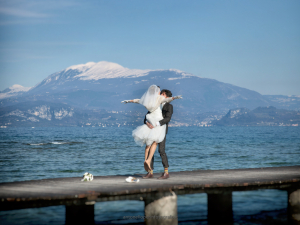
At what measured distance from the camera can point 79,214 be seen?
10.2 metres

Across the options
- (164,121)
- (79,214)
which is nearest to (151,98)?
(164,121)

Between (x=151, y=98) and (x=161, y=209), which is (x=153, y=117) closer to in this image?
(x=151, y=98)

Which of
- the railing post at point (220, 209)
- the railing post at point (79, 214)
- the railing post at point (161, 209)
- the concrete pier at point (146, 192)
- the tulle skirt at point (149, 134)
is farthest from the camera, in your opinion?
the railing post at point (220, 209)

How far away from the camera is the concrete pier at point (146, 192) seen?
26.6 feet

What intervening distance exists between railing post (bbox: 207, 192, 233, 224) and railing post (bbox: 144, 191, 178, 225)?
2.74m

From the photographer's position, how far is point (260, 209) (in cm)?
1332

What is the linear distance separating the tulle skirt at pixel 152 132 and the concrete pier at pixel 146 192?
108cm

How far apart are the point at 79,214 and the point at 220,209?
396 centimetres

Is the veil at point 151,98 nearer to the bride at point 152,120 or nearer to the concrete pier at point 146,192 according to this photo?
the bride at point 152,120

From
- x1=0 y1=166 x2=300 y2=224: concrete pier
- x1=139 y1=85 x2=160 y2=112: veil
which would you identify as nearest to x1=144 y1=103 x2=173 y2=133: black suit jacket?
x1=139 y1=85 x2=160 y2=112: veil

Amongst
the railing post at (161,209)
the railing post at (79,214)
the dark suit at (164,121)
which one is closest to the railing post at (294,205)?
the dark suit at (164,121)

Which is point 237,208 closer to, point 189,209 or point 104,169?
point 189,209

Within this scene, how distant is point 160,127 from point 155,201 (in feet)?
7.81

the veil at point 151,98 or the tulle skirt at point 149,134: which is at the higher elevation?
the veil at point 151,98
